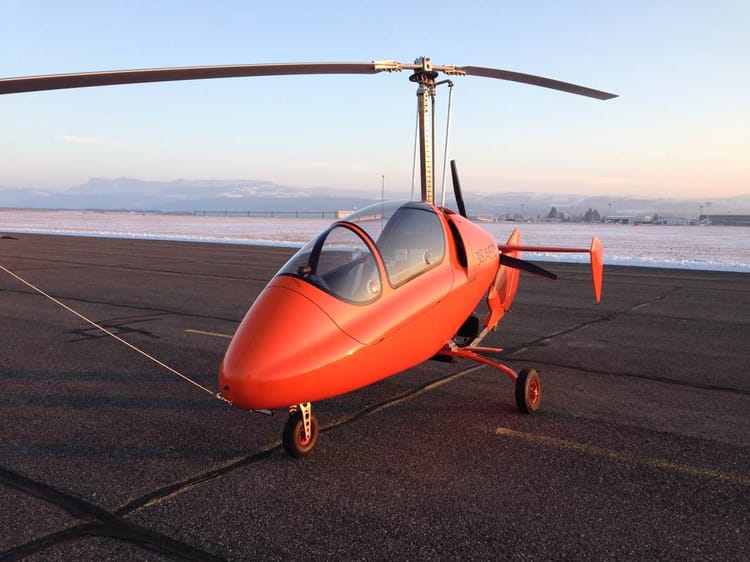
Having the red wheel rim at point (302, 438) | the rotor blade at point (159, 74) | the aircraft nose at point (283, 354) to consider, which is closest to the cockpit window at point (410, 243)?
the aircraft nose at point (283, 354)

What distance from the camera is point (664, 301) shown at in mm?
14664

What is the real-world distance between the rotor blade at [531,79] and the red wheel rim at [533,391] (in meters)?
3.90

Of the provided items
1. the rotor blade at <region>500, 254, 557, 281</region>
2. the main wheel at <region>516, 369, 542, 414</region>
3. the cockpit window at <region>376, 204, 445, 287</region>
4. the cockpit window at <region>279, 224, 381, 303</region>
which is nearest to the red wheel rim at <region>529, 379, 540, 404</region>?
the main wheel at <region>516, 369, 542, 414</region>

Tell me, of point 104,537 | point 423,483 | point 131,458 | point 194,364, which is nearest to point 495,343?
point 194,364

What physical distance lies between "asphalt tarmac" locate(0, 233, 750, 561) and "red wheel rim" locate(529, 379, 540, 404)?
0.16 metres

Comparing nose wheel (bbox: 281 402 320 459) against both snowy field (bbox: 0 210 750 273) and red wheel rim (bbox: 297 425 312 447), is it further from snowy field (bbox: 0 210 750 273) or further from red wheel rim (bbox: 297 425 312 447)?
snowy field (bbox: 0 210 750 273)

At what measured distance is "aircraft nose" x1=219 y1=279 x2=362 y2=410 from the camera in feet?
13.9

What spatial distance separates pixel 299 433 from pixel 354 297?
1.23 meters

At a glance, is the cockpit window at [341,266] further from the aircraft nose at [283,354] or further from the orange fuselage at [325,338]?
the aircraft nose at [283,354]

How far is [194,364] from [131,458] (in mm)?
3116

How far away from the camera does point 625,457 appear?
16.5ft

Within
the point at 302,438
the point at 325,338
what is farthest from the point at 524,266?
the point at 302,438

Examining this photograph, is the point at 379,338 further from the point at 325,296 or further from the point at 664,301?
the point at 664,301

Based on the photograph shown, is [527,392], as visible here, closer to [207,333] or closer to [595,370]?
[595,370]
